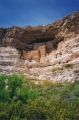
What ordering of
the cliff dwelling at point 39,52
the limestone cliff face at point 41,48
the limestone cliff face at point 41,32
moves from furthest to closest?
the cliff dwelling at point 39,52, the limestone cliff face at point 41,32, the limestone cliff face at point 41,48

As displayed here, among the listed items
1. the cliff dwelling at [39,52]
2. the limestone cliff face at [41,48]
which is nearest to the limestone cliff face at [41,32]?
the limestone cliff face at [41,48]

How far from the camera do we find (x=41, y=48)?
4169 cm

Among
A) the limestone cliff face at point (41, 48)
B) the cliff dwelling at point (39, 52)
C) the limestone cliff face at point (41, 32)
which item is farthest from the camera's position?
the cliff dwelling at point (39, 52)

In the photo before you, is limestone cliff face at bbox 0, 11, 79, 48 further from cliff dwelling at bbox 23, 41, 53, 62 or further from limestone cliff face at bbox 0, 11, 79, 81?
cliff dwelling at bbox 23, 41, 53, 62

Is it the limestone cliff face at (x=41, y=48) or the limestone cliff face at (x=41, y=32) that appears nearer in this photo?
the limestone cliff face at (x=41, y=48)

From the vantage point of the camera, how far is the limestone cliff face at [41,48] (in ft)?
117

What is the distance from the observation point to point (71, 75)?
31188 mm

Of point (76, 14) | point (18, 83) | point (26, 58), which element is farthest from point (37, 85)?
point (76, 14)

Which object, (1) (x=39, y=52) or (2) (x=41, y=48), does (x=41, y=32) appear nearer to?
(2) (x=41, y=48)

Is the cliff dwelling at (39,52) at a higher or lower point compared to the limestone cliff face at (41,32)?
lower

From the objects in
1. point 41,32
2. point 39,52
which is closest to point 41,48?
point 39,52

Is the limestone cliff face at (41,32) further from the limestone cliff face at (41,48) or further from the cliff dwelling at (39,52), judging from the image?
the cliff dwelling at (39,52)

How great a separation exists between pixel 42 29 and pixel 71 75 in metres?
15.3

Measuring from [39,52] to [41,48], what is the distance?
2.28 feet
